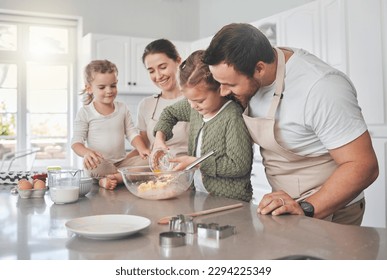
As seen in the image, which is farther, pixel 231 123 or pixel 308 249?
pixel 231 123

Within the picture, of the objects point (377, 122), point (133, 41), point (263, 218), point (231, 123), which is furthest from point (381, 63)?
point (133, 41)

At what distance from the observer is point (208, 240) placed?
66 cm

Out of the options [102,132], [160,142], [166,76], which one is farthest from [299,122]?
[102,132]

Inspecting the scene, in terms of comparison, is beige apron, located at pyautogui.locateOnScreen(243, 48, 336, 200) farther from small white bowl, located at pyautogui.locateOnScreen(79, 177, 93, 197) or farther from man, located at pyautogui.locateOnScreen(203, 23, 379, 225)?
small white bowl, located at pyautogui.locateOnScreen(79, 177, 93, 197)

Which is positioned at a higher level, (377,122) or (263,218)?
(377,122)

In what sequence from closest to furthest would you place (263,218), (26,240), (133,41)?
1. (26,240)
2. (263,218)
3. (133,41)

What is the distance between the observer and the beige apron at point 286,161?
1050mm

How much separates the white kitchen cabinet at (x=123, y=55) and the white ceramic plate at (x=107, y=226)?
296cm

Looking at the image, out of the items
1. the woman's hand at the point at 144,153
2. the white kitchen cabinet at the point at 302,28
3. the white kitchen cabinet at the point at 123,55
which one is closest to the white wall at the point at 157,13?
the white kitchen cabinet at the point at 123,55

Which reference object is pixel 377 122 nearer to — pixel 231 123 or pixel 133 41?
pixel 231 123

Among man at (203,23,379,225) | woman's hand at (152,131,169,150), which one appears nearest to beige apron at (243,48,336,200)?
man at (203,23,379,225)

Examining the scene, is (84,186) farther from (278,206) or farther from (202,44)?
(202,44)
